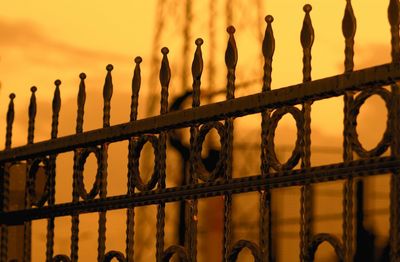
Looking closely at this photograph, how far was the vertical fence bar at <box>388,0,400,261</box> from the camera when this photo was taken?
4.36 m

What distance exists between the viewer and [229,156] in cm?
511

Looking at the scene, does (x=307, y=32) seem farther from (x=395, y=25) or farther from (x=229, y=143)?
(x=229, y=143)

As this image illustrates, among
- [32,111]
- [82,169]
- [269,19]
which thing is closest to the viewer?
[269,19]

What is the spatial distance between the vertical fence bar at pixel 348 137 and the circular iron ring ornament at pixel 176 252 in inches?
38.8

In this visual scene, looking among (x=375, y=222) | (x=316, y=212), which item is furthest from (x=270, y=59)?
(x=375, y=222)

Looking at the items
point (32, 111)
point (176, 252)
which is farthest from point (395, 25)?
point (32, 111)

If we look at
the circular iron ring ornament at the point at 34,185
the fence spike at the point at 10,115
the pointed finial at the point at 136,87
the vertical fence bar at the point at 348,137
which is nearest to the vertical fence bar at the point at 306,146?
the vertical fence bar at the point at 348,137

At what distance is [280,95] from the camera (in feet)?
16.0

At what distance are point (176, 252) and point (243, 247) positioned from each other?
1.64 feet

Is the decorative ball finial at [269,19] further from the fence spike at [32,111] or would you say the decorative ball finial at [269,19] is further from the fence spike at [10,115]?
the fence spike at [10,115]

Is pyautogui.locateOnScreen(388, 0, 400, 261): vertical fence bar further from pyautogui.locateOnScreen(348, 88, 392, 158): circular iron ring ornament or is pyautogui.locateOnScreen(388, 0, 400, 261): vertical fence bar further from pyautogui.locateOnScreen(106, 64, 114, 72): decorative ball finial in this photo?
pyautogui.locateOnScreen(106, 64, 114, 72): decorative ball finial

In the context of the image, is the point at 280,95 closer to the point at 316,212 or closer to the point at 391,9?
the point at 391,9

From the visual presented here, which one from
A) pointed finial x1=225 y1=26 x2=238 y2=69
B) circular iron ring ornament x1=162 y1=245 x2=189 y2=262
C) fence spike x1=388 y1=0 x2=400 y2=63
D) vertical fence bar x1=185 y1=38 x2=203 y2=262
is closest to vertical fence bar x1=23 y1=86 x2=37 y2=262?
circular iron ring ornament x1=162 y1=245 x2=189 y2=262

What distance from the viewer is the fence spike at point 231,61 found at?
512 centimetres
